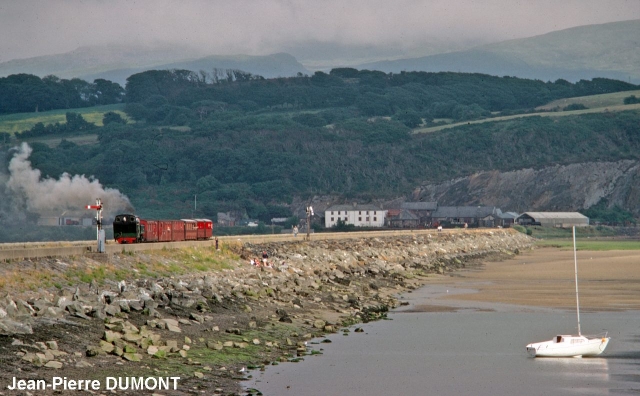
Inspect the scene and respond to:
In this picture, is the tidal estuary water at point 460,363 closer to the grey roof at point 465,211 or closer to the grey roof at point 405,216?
the grey roof at point 405,216

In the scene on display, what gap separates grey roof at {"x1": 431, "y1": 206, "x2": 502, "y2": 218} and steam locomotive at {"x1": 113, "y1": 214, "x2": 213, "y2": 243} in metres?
123

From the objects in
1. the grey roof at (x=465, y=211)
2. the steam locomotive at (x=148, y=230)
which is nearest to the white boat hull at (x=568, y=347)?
the steam locomotive at (x=148, y=230)

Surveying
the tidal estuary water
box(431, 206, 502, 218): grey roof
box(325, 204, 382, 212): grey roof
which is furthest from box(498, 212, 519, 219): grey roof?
the tidal estuary water

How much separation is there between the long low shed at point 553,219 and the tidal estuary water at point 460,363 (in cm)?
13472

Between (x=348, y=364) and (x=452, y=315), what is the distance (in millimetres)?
15475

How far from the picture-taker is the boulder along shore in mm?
24281

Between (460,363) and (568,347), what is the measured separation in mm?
4230

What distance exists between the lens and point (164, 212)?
191625mm

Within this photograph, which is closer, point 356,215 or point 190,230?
point 190,230

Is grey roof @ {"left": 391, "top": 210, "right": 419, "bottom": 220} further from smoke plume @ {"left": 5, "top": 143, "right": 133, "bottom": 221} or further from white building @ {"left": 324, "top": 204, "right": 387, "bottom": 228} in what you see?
smoke plume @ {"left": 5, "top": 143, "right": 133, "bottom": 221}

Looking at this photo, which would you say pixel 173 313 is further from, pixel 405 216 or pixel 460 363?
pixel 405 216

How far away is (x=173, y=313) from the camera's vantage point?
3303 centimetres

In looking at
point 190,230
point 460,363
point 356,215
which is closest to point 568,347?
point 460,363

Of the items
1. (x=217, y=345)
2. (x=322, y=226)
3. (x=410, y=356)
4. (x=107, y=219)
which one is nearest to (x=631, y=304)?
(x=410, y=356)
